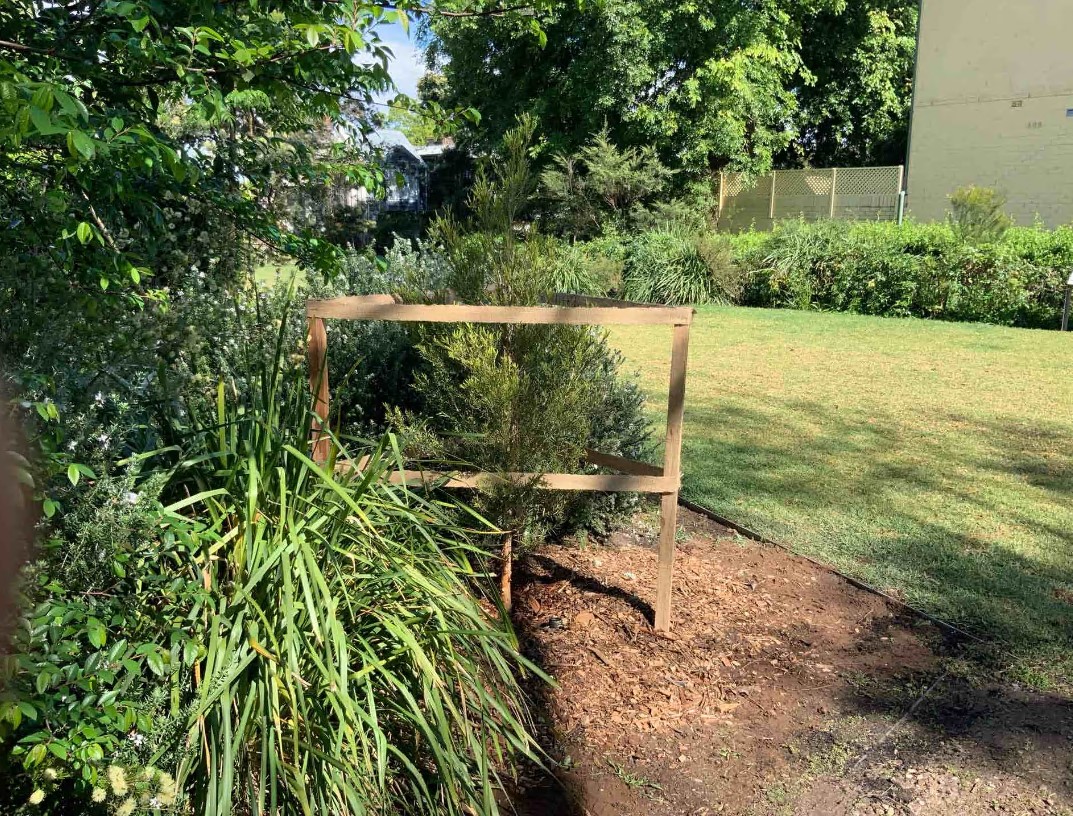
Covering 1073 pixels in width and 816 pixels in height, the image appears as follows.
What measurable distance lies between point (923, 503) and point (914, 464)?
3.09ft

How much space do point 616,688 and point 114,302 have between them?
7.61 feet

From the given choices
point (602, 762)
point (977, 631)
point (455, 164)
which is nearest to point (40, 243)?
point (602, 762)

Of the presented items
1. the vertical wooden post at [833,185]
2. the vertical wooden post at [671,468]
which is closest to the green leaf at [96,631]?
the vertical wooden post at [671,468]

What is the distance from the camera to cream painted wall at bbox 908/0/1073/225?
21047 mm

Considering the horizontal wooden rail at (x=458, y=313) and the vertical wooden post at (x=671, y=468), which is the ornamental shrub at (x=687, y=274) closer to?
the vertical wooden post at (x=671, y=468)

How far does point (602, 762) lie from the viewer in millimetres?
3131

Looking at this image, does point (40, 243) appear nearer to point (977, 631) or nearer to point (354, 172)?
point (354, 172)

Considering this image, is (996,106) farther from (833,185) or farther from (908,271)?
(908,271)

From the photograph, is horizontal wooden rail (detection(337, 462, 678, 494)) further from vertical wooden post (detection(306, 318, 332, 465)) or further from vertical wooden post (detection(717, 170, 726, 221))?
vertical wooden post (detection(717, 170, 726, 221))

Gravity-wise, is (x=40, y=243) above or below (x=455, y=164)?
below

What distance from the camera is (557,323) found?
3688 millimetres

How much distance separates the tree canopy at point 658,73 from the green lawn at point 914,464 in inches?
513

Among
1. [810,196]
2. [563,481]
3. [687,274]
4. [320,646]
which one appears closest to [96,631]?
[320,646]

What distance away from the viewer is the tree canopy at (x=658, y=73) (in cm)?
2327
